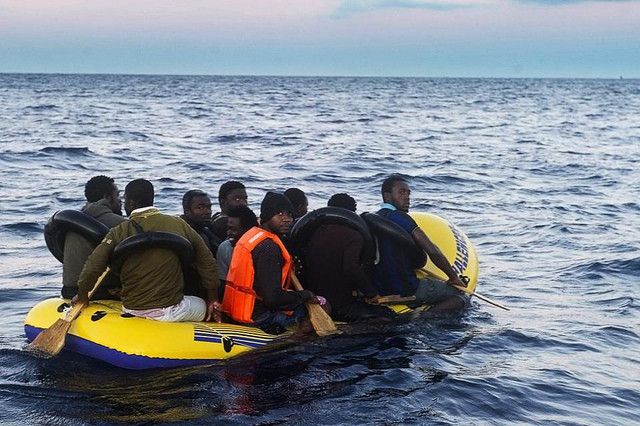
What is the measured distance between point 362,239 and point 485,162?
21.7 m

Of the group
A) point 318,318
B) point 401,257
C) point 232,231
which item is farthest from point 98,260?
point 401,257

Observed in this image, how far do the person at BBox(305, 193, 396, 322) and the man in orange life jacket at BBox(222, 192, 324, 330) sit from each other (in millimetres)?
407

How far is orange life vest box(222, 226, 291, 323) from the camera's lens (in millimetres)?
8344

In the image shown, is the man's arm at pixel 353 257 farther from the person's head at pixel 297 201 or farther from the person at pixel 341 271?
the person's head at pixel 297 201

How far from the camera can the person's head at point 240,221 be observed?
8.70 meters

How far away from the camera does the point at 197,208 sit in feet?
29.3

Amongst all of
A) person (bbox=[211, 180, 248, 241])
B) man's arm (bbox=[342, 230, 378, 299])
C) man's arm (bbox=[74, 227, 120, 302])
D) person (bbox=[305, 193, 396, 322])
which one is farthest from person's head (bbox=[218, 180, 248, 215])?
man's arm (bbox=[74, 227, 120, 302])

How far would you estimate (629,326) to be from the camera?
34.8ft

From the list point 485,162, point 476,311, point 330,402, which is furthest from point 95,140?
point 330,402

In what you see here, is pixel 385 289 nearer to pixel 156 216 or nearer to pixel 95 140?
pixel 156 216

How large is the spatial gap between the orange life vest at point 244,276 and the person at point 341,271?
1.41ft

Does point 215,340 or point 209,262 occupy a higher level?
point 209,262

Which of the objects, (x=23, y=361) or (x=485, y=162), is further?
(x=485, y=162)

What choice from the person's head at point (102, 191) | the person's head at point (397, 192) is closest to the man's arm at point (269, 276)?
the person's head at point (102, 191)
